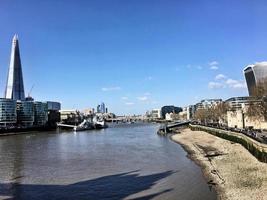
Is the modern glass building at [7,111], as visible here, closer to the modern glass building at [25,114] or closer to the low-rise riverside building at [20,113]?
the low-rise riverside building at [20,113]

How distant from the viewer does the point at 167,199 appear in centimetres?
2470

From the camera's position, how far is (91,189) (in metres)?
28.6

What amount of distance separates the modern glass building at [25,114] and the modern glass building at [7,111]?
7.38 meters

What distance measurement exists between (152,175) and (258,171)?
1023 centimetres

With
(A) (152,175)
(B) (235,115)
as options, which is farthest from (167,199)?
(B) (235,115)

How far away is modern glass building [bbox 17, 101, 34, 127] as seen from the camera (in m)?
185

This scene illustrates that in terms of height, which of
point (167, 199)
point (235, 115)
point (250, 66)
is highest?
point (250, 66)

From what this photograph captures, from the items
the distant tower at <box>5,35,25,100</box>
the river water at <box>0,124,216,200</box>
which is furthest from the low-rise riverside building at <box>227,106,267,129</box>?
the distant tower at <box>5,35,25,100</box>

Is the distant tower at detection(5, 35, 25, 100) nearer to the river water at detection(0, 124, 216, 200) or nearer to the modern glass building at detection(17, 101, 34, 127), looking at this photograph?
the modern glass building at detection(17, 101, 34, 127)

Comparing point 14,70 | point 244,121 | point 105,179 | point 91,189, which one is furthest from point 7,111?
point 91,189

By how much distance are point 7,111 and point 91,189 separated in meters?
156

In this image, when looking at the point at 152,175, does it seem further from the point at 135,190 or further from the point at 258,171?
the point at 258,171

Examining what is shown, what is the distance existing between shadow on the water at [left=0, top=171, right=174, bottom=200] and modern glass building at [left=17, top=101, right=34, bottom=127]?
161328 mm

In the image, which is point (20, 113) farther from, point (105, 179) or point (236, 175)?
point (236, 175)
